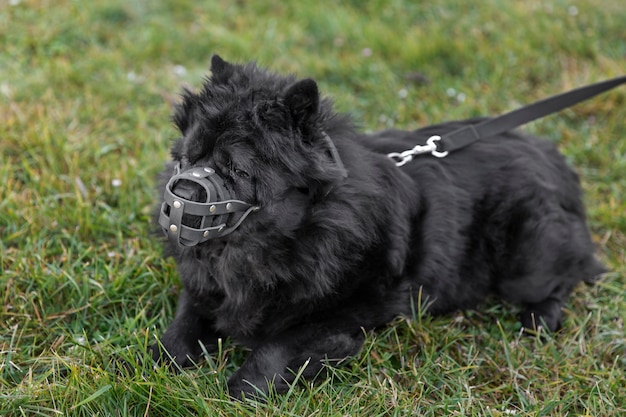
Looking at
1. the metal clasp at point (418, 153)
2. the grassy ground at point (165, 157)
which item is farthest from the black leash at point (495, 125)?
the grassy ground at point (165, 157)

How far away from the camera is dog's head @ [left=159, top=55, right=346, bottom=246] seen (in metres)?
2.66

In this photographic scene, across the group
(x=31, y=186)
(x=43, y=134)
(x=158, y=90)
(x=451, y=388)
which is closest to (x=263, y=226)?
(x=451, y=388)

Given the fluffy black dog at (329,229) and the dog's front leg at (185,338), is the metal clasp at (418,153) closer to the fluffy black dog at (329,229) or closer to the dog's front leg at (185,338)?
the fluffy black dog at (329,229)

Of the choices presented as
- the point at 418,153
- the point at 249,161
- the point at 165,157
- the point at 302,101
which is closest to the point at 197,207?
the point at 249,161

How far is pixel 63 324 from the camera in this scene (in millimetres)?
3318

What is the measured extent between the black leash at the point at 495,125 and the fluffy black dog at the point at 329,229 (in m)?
0.07

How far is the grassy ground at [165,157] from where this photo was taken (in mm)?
2928

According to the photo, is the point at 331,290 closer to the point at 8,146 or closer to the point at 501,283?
the point at 501,283

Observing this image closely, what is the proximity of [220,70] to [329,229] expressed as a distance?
37.3 inches

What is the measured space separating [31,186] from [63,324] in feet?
4.33

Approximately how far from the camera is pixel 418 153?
11.6 feet

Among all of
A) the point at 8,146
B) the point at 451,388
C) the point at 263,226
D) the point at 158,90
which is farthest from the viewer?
the point at 158,90

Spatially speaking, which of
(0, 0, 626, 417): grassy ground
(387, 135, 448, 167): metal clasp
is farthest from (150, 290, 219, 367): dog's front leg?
(387, 135, 448, 167): metal clasp

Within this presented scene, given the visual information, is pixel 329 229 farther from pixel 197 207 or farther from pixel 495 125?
pixel 495 125
